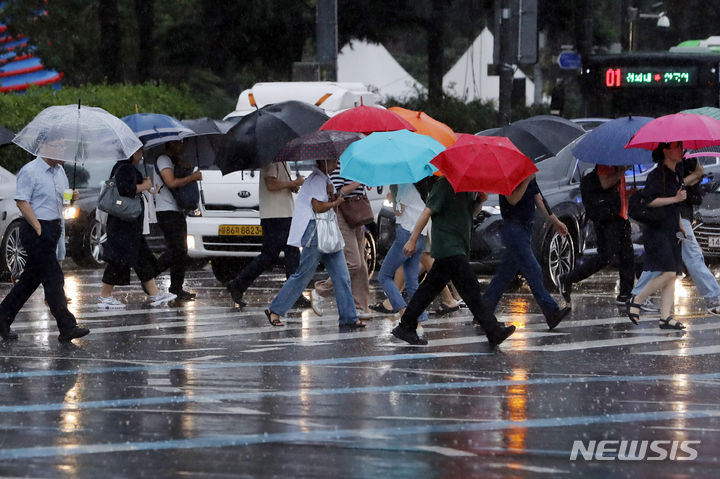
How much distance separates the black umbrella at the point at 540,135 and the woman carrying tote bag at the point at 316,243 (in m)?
2.22

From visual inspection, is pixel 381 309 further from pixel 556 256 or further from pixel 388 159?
pixel 556 256

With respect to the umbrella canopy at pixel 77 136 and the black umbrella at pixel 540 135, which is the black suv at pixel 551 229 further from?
the umbrella canopy at pixel 77 136

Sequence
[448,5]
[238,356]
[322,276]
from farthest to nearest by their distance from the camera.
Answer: [448,5], [322,276], [238,356]

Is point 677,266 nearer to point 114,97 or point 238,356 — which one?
point 238,356

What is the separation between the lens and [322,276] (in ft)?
60.2

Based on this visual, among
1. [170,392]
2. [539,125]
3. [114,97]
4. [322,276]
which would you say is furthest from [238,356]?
[114,97]

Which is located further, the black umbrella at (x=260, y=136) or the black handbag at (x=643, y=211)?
the black umbrella at (x=260, y=136)

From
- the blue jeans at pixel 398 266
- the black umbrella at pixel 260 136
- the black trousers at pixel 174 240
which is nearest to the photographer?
the blue jeans at pixel 398 266

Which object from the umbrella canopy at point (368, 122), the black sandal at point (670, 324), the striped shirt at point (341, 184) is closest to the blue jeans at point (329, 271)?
the striped shirt at point (341, 184)

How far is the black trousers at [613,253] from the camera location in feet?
48.0

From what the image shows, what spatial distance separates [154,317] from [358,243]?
78.1 inches

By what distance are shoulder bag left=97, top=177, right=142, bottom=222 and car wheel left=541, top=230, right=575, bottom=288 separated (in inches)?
168

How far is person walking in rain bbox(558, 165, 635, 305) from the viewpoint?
569 inches

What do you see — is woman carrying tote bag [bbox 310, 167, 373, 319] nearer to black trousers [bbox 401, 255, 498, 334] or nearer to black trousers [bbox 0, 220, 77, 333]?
black trousers [bbox 401, 255, 498, 334]
